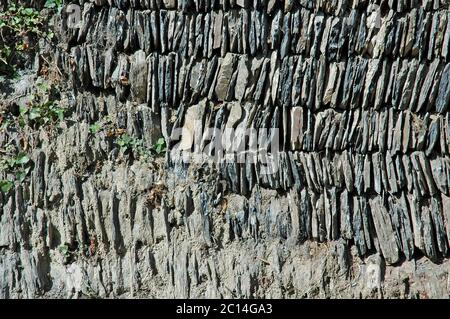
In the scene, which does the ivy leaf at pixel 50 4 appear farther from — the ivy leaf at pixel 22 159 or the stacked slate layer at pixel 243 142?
the ivy leaf at pixel 22 159

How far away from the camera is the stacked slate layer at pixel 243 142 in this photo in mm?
3744

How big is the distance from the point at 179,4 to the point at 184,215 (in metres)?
1.19

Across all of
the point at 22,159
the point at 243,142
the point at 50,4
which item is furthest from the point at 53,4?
the point at 243,142

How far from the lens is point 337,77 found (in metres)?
3.79

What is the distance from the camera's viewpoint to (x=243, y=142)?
397 centimetres

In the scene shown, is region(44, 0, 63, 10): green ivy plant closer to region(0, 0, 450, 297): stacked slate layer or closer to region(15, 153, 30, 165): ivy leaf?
region(0, 0, 450, 297): stacked slate layer

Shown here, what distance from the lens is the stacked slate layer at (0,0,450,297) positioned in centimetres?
374

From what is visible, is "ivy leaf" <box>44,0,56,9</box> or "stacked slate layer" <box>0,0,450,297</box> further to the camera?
"ivy leaf" <box>44,0,56,9</box>

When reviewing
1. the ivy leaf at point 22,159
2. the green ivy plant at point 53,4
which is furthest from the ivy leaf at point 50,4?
the ivy leaf at point 22,159

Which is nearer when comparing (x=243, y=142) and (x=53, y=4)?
(x=243, y=142)

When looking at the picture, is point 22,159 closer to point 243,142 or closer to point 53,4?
point 53,4

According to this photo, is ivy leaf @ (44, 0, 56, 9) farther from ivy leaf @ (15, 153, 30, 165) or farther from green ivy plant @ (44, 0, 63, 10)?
ivy leaf @ (15, 153, 30, 165)

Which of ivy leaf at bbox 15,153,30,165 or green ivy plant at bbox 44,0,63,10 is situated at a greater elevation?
green ivy plant at bbox 44,0,63,10

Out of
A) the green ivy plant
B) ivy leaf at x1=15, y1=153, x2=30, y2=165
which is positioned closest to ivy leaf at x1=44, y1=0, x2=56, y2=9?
the green ivy plant
